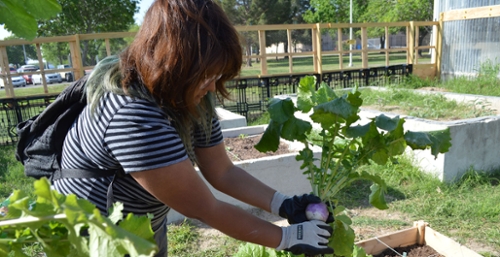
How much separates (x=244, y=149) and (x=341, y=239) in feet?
11.6

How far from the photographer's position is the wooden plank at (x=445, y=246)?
114 inches

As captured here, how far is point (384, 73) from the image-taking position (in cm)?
1051

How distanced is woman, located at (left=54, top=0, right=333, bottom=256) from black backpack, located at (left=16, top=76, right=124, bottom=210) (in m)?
0.05

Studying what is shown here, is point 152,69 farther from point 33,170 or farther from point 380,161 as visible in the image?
point 380,161

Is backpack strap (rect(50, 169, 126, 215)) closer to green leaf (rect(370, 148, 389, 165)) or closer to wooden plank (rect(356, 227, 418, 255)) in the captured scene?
green leaf (rect(370, 148, 389, 165))

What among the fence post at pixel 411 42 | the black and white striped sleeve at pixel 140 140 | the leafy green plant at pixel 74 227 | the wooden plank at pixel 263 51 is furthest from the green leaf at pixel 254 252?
the fence post at pixel 411 42

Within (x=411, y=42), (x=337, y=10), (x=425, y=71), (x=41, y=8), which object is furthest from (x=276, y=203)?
(x=337, y=10)

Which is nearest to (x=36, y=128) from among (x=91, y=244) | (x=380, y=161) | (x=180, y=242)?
(x=91, y=244)

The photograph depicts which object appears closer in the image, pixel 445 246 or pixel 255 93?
pixel 445 246

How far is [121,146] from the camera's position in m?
1.35

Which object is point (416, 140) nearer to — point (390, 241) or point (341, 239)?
point (341, 239)

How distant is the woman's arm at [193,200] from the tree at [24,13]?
61 cm

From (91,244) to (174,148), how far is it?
78 centimetres

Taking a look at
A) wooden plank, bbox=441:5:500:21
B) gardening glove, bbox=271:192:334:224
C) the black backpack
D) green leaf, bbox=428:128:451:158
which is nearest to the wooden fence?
wooden plank, bbox=441:5:500:21
